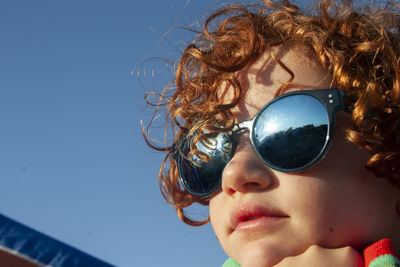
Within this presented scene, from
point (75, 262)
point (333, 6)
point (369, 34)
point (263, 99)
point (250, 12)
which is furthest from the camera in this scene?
point (250, 12)

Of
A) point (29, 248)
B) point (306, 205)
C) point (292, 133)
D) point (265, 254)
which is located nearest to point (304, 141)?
point (292, 133)

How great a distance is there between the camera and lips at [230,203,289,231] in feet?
5.77

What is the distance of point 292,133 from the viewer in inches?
73.0

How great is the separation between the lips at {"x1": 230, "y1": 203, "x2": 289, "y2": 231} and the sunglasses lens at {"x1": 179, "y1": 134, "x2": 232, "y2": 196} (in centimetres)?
28

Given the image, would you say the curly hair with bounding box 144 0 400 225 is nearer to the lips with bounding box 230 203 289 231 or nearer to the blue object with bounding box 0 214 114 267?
the lips with bounding box 230 203 289 231

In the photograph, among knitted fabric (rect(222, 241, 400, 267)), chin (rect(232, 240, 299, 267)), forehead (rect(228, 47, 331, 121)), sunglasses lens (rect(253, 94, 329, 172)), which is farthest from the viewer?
forehead (rect(228, 47, 331, 121))

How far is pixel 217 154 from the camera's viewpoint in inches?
82.4

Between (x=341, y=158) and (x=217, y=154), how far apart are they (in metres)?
0.53

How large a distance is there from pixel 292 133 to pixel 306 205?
0.29 metres

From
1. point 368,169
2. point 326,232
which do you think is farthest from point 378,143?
point 326,232

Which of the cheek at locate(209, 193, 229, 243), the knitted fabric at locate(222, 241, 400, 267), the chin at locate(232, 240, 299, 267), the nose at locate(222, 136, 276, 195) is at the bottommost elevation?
the cheek at locate(209, 193, 229, 243)

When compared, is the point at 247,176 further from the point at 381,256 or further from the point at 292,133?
the point at 381,256

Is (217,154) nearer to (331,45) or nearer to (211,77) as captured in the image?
(211,77)

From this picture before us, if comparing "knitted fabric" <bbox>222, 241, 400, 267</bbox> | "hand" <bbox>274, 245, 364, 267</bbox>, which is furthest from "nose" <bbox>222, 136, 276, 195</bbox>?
"knitted fabric" <bbox>222, 241, 400, 267</bbox>
